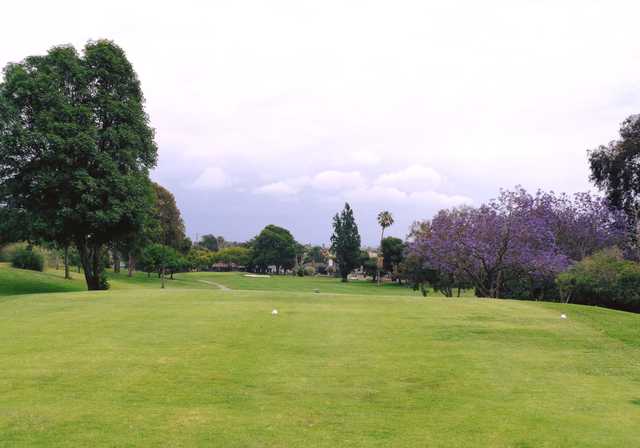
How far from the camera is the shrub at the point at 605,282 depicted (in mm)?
27641

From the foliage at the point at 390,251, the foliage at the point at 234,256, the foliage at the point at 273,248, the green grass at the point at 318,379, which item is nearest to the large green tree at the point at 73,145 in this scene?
the green grass at the point at 318,379

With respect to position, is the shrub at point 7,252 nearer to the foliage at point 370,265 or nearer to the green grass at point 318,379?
the green grass at point 318,379

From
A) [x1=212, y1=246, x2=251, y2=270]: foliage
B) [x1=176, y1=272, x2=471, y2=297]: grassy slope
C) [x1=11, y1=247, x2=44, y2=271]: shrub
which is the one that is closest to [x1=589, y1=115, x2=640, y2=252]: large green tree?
[x1=176, y1=272, x2=471, y2=297]: grassy slope

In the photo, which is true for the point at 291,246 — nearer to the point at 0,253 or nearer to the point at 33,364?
the point at 0,253

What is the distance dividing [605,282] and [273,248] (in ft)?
367

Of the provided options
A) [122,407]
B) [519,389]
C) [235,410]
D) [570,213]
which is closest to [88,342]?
[122,407]

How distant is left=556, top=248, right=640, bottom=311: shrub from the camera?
27.6 m

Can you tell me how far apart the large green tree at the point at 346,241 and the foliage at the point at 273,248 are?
20332 millimetres

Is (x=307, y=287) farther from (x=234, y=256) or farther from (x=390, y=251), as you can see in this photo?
(x=234, y=256)

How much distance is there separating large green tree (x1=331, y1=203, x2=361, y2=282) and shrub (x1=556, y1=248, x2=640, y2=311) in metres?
86.7

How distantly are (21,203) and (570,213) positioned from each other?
1574 inches

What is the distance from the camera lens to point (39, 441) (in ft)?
24.3

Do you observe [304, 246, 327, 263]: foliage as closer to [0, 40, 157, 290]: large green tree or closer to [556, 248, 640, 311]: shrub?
[0, 40, 157, 290]: large green tree

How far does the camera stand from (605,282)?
2864cm
